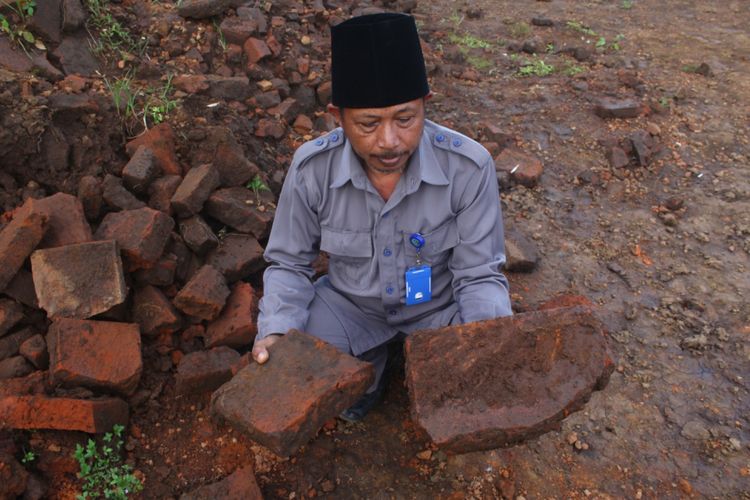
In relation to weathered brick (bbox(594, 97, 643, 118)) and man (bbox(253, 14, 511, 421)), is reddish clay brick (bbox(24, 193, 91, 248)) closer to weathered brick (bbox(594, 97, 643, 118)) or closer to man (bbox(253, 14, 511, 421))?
man (bbox(253, 14, 511, 421))

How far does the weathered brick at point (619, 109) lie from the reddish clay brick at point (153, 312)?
13.5 ft

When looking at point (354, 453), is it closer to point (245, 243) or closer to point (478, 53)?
point (245, 243)

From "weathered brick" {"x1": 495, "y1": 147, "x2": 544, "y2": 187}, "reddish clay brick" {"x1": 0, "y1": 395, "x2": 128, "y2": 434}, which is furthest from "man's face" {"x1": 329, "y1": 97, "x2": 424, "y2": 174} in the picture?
"weathered brick" {"x1": 495, "y1": 147, "x2": 544, "y2": 187}

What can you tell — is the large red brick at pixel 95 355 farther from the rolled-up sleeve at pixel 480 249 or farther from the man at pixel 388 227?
the rolled-up sleeve at pixel 480 249

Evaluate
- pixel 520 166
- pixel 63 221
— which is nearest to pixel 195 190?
pixel 63 221

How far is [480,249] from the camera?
2.57 m

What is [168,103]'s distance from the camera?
3801 mm

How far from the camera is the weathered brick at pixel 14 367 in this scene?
8.84ft

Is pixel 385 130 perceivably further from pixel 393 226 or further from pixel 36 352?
pixel 36 352

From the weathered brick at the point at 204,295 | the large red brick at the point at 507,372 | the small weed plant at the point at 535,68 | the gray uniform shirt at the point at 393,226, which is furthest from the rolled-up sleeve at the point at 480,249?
the small weed plant at the point at 535,68

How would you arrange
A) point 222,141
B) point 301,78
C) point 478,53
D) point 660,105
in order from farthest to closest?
1. point 478,53
2. point 660,105
3. point 301,78
4. point 222,141

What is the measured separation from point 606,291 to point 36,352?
3221mm

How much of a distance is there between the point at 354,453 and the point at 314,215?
116 cm

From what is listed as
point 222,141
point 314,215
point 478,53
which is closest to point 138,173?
point 222,141
